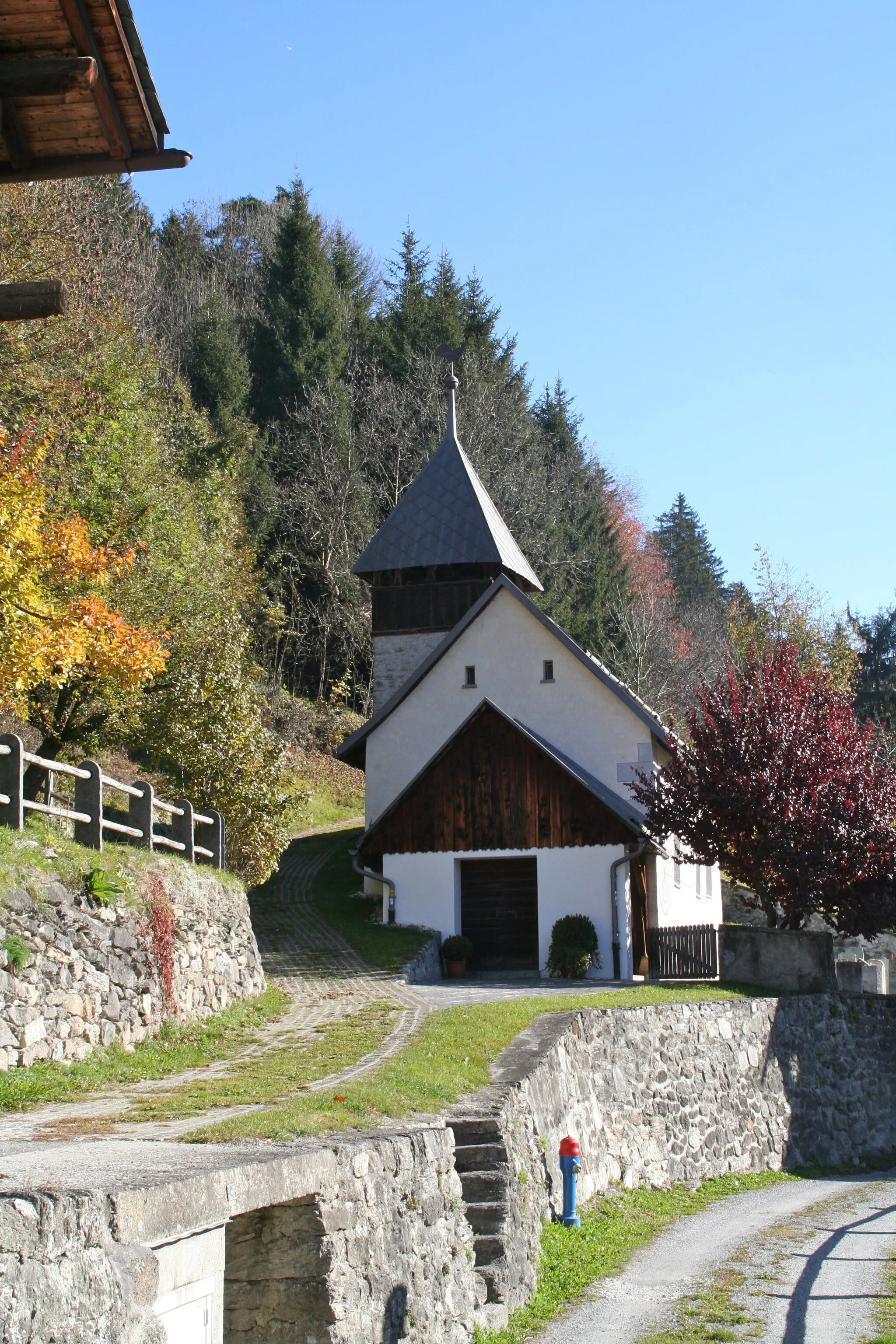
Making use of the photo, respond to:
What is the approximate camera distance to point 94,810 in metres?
14.8

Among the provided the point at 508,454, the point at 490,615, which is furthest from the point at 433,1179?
the point at 508,454

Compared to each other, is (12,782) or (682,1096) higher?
(12,782)

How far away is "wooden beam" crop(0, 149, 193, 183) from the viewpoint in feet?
25.1

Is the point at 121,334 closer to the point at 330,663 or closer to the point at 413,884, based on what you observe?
the point at 330,663

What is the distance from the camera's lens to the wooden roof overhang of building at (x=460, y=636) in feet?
89.4

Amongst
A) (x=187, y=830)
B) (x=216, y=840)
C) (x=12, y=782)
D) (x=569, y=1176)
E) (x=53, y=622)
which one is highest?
(x=53, y=622)

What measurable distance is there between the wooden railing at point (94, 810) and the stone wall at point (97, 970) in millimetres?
693

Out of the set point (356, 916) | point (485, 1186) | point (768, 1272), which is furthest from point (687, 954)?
point (485, 1186)

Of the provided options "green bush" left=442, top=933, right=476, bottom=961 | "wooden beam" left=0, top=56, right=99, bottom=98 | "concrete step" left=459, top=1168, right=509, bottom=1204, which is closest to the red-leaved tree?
"green bush" left=442, top=933, right=476, bottom=961

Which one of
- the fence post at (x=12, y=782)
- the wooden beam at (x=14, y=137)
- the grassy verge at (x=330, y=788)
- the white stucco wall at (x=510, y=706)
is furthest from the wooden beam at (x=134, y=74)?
the grassy verge at (x=330, y=788)

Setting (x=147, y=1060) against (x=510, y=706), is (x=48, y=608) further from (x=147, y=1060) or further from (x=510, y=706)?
(x=510, y=706)

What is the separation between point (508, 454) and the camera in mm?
51750

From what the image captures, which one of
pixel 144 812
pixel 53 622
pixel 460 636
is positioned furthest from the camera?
pixel 460 636

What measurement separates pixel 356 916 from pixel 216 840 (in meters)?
8.87
